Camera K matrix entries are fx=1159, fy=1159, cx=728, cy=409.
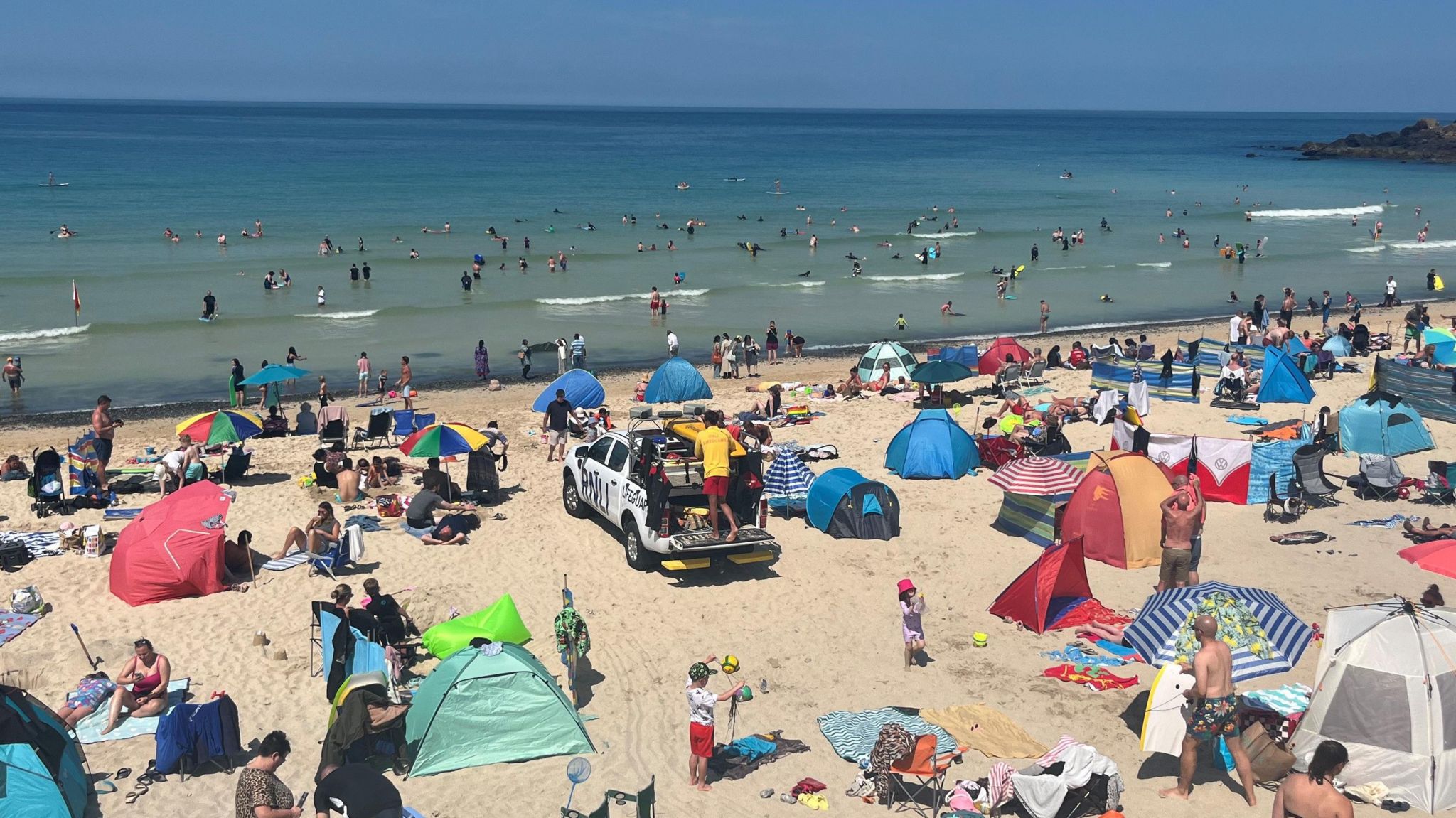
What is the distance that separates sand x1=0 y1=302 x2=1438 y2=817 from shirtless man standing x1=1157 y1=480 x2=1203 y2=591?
907 mm

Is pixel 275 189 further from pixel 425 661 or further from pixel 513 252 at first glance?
pixel 425 661

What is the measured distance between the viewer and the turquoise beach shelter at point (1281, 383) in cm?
2273

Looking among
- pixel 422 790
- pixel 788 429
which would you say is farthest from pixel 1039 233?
pixel 422 790

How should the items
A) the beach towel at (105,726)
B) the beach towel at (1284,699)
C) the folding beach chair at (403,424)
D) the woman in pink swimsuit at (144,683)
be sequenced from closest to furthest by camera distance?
the beach towel at (1284,699)
the beach towel at (105,726)
the woman in pink swimsuit at (144,683)
the folding beach chair at (403,424)

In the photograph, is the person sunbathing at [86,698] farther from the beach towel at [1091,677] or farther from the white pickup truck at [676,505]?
the beach towel at [1091,677]

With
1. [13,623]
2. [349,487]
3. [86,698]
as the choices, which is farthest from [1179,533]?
[13,623]

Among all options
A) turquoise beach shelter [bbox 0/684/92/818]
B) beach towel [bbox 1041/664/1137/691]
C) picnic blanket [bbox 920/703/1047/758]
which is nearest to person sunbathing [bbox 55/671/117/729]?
turquoise beach shelter [bbox 0/684/92/818]

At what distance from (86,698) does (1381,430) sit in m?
18.5

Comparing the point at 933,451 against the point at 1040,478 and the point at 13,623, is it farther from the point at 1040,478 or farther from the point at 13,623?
the point at 13,623

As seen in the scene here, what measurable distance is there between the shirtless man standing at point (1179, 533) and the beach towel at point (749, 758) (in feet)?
15.2

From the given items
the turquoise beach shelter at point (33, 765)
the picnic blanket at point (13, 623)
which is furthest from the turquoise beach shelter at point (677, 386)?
the turquoise beach shelter at point (33, 765)

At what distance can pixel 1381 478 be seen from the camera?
16.5 meters

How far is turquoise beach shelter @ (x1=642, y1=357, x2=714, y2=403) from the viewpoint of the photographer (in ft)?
74.9

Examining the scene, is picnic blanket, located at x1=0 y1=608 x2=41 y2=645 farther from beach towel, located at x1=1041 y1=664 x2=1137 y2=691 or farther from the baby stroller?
beach towel, located at x1=1041 y1=664 x2=1137 y2=691
